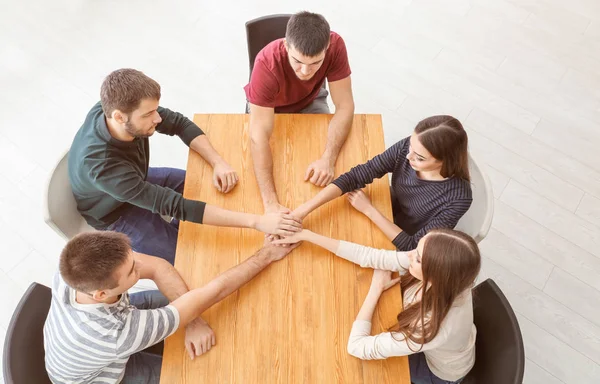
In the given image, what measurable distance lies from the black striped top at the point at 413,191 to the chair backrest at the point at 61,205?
1003mm

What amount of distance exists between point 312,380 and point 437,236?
1.82 feet

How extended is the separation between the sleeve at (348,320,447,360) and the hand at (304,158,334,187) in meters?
0.55

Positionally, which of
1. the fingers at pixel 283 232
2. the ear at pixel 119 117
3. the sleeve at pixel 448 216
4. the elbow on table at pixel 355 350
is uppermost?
the ear at pixel 119 117

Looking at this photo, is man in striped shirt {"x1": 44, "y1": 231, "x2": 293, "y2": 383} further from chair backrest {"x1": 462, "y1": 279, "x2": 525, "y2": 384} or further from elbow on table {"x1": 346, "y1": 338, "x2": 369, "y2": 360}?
chair backrest {"x1": 462, "y1": 279, "x2": 525, "y2": 384}

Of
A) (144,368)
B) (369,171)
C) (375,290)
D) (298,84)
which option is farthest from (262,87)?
(144,368)

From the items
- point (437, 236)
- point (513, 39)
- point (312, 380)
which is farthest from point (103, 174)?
point (513, 39)

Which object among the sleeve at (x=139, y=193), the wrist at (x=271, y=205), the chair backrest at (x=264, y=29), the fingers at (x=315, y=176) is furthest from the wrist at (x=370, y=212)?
the chair backrest at (x=264, y=29)

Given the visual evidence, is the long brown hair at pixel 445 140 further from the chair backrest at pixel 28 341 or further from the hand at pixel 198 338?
the chair backrest at pixel 28 341

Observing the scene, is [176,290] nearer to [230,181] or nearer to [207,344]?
[207,344]

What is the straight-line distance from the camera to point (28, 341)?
1414mm

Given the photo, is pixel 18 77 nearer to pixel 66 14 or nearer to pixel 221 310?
pixel 66 14

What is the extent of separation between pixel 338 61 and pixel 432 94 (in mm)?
1313

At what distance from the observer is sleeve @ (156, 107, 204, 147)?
1815 millimetres

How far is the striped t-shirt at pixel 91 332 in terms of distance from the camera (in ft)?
4.33
